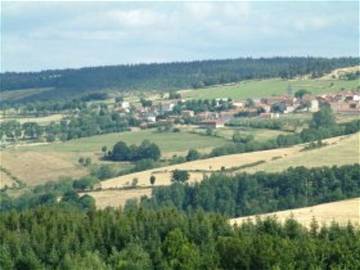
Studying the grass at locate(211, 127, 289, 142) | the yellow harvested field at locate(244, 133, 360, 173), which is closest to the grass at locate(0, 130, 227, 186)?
the grass at locate(211, 127, 289, 142)

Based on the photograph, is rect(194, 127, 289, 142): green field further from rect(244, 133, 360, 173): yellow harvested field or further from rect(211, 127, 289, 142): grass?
rect(244, 133, 360, 173): yellow harvested field

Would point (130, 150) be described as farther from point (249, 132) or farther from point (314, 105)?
point (314, 105)

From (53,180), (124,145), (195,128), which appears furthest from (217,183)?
(195,128)

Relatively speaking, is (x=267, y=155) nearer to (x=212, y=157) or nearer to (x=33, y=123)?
(x=212, y=157)

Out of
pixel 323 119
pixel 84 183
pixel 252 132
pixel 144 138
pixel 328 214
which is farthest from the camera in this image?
pixel 144 138

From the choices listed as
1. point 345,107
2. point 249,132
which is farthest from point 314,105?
point 249,132

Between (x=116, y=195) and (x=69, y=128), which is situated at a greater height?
(x=116, y=195)
